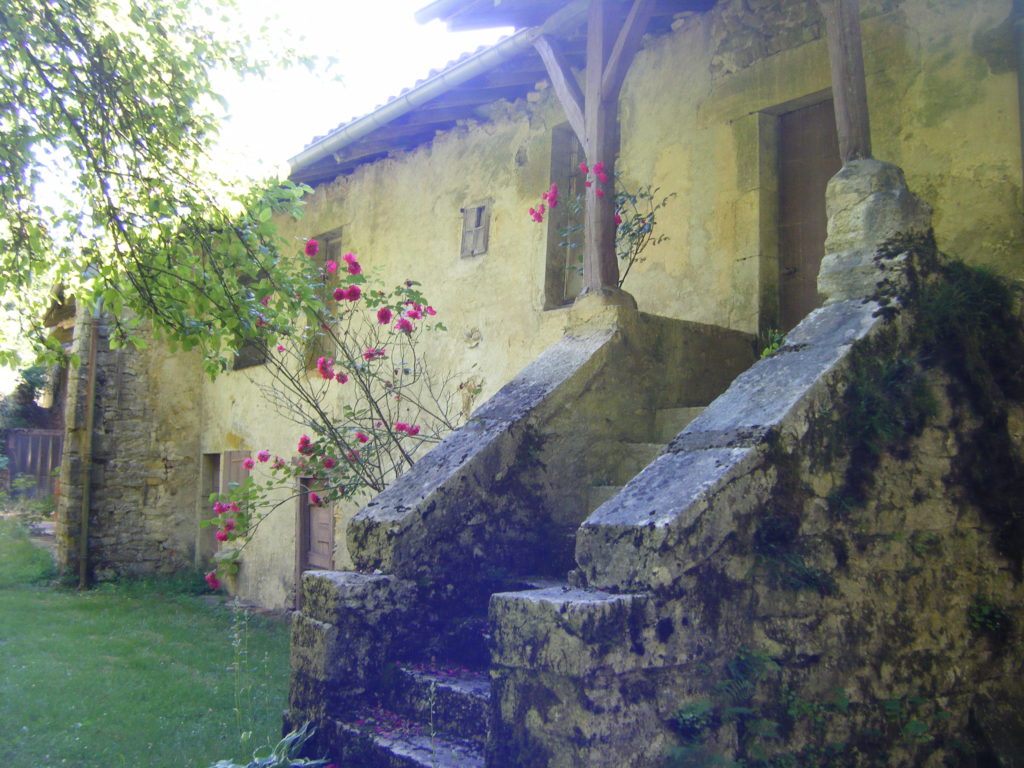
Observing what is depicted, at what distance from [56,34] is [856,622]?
4.22 m

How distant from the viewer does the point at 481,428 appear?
12.4ft

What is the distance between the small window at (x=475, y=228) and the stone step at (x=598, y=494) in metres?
3.49

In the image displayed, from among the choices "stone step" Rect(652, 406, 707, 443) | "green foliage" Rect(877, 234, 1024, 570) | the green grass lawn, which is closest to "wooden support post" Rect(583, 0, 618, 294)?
"stone step" Rect(652, 406, 707, 443)

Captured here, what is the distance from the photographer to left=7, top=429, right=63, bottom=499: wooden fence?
55.3 ft

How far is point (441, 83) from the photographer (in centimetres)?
629

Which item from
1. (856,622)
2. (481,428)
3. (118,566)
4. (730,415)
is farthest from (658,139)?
(118,566)

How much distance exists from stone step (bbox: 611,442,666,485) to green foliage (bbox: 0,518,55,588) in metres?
9.02

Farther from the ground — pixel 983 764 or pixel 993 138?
pixel 993 138

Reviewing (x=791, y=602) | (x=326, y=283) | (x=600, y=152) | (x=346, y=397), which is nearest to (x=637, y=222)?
(x=600, y=152)

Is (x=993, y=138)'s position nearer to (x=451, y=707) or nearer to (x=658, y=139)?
(x=658, y=139)

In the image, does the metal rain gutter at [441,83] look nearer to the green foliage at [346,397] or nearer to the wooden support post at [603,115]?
the wooden support post at [603,115]

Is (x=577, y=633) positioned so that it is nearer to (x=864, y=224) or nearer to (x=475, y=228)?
(x=864, y=224)

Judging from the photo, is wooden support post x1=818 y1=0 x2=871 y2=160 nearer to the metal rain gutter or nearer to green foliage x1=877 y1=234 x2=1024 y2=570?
green foliage x1=877 y1=234 x2=1024 y2=570

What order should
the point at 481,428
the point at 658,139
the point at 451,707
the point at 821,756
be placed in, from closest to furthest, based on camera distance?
the point at 821,756, the point at 451,707, the point at 481,428, the point at 658,139
